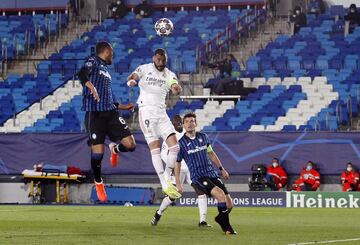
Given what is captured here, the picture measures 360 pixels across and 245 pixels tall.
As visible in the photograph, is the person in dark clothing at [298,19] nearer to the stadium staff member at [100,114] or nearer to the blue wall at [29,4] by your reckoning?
the blue wall at [29,4]

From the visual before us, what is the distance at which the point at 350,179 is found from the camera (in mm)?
30094

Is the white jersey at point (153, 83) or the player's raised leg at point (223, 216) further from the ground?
the white jersey at point (153, 83)

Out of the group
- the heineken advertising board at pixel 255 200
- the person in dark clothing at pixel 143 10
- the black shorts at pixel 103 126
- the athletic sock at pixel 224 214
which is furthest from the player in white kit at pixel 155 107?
the person in dark clothing at pixel 143 10

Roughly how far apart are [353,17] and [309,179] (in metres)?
13.7

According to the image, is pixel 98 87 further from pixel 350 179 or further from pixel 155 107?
pixel 350 179

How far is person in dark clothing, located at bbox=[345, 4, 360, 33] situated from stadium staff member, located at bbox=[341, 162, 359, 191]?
43.7ft

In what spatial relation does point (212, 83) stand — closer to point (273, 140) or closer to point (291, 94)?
point (291, 94)

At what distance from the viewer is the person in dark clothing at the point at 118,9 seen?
1863 inches

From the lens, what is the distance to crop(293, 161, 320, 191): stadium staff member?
30.5 meters

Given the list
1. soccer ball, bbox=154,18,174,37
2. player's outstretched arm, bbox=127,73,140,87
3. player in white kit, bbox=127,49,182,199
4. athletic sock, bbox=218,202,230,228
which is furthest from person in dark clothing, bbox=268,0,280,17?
athletic sock, bbox=218,202,230,228

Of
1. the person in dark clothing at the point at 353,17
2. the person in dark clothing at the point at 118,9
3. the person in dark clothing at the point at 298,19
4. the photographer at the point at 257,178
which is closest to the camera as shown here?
the photographer at the point at 257,178

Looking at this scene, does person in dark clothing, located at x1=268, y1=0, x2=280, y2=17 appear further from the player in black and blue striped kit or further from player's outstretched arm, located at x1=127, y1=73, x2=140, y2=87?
the player in black and blue striped kit

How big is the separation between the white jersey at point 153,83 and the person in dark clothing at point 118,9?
97.3 ft

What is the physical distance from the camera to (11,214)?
20.8 metres
